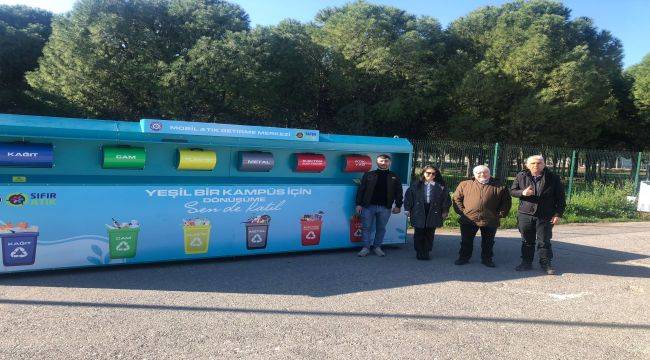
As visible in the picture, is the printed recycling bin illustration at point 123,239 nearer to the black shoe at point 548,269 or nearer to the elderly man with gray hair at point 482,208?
the elderly man with gray hair at point 482,208

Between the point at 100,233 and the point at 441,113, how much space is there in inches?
900

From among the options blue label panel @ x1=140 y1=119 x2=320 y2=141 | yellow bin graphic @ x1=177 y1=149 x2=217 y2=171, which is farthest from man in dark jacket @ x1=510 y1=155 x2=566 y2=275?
yellow bin graphic @ x1=177 y1=149 x2=217 y2=171

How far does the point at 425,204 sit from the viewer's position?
7211 millimetres

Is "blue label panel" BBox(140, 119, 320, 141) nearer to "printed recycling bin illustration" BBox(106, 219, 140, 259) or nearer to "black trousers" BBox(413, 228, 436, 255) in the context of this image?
"printed recycling bin illustration" BBox(106, 219, 140, 259)

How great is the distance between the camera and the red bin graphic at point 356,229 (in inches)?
304

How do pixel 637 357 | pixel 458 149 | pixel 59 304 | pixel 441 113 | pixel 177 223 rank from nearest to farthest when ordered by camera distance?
pixel 637 357 → pixel 59 304 → pixel 177 223 → pixel 458 149 → pixel 441 113

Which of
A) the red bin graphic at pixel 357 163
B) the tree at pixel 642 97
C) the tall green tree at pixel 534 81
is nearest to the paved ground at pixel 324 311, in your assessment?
the red bin graphic at pixel 357 163

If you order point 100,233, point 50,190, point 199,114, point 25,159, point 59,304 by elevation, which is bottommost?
point 59,304

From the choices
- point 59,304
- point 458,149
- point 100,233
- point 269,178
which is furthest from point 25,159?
point 458,149

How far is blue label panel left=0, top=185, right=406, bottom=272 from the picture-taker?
543cm

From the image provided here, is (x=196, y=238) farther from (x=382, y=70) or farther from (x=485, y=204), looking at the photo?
(x=382, y=70)

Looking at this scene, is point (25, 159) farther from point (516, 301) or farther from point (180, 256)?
point (516, 301)

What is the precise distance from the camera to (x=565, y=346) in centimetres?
404

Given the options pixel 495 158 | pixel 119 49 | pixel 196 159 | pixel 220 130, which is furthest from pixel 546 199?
pixel 119 49
